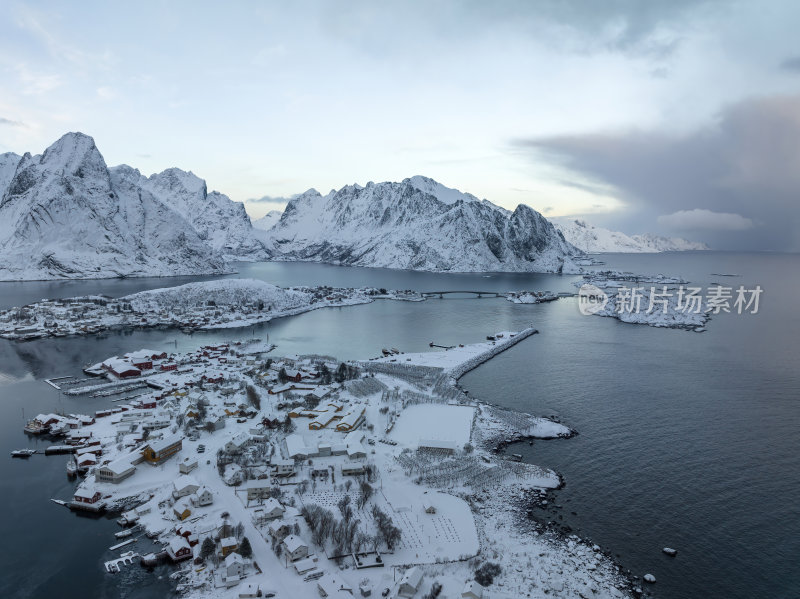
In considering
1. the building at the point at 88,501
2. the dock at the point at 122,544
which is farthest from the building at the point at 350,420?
the building at the point at 88,501

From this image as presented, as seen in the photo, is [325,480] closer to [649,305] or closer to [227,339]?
[227,339]

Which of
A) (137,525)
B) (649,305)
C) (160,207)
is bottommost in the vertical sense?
(137,525)

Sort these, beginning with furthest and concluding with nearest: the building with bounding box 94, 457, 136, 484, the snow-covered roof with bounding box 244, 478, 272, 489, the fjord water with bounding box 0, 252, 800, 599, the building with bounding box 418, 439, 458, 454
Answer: the building with bounding box 418, 439, 458, 454, the building with bounding box 94, 457, 136, 484, the snow-covered roof with bounding box 244, 478, 272, 489, the fjord water with bounding box 0, 252, 800, 599

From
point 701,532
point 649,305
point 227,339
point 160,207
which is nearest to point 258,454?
point 701,532

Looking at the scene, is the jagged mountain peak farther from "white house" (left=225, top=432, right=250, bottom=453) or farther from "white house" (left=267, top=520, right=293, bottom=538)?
"white house" (left=267, top=520, right=293, bottom=538)

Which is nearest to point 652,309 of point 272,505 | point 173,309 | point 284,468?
point 284,468

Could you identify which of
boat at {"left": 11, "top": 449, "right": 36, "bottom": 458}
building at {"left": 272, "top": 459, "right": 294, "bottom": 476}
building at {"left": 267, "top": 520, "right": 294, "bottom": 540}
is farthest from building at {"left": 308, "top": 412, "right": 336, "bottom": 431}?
boat at {"left": 11, "top": 449, "right": 36, "bottom": 458}

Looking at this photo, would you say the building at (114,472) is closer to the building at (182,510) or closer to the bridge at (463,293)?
the building at (182,510)
